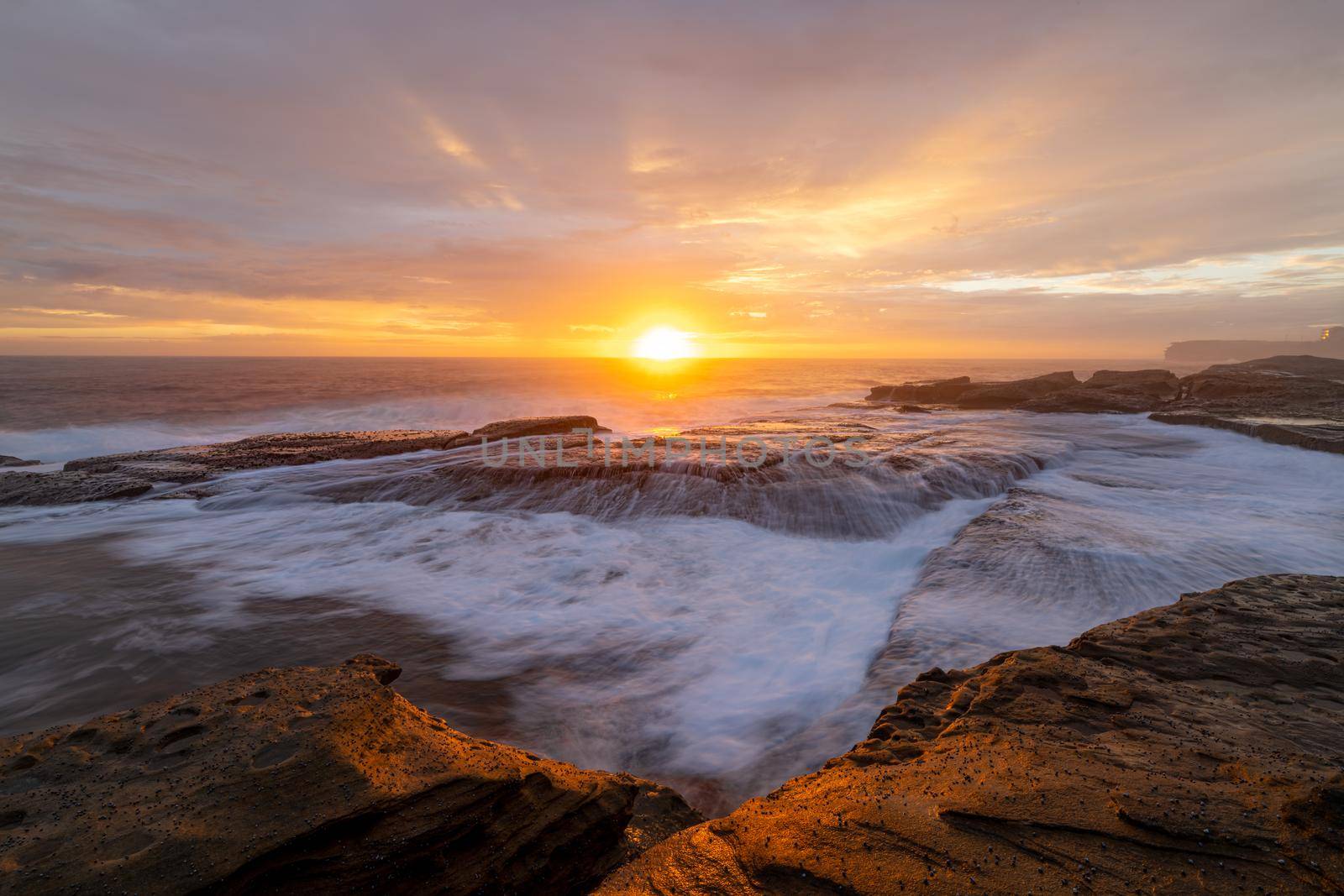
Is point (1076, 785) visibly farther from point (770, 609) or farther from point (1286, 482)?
point (1286, 482)

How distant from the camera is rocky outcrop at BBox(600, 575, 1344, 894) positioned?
2.13 m

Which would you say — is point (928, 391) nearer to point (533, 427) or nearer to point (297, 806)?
point (533, 427)

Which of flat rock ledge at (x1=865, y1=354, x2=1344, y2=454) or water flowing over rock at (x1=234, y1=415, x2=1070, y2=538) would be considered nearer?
water flowing over rock at (x1=234, y1=415, x2=1070, y2=538)

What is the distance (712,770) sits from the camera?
14.5ft

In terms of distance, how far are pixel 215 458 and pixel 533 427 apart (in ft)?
27.0

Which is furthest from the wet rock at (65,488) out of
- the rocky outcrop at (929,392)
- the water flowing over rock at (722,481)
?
the rocky outcrop at (929,392)

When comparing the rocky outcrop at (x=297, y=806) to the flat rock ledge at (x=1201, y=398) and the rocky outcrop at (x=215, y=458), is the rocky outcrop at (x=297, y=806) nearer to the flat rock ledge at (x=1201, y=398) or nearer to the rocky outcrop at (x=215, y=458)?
the rocky outcrop at (x=215, y=458)

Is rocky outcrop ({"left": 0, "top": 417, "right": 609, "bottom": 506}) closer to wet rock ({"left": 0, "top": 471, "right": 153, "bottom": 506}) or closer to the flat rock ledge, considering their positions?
wet rock ({"left": 0, "top": 471, "right": 153, "bottom": 506})

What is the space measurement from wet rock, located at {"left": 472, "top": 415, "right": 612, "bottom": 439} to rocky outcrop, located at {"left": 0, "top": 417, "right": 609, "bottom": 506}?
2cm

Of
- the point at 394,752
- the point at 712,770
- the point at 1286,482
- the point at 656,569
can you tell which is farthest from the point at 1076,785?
the point at 1286,482

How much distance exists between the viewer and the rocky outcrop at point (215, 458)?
11406 mm

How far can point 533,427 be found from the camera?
16.3m

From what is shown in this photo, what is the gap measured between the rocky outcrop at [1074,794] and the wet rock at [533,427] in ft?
Result: 45.3

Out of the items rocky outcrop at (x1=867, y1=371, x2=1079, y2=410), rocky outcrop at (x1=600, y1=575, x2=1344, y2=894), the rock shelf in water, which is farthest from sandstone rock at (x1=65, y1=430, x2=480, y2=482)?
rocky outcrop at (x1=867, y1=371, x2=1079, y2=410)
